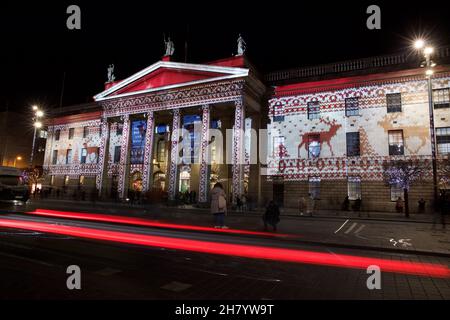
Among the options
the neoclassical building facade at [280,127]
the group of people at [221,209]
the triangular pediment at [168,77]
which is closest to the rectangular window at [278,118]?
the neoclassical building facade at [280,127]

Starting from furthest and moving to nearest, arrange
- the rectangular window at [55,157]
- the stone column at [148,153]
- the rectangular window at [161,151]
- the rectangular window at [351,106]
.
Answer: the rectangular window at [55,157] → the rectangular window at [161,151] → the stone column at [148,153] → the rectangular window at [351,106]

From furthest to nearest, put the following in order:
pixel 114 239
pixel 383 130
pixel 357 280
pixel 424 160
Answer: pixel 383 130 → pixel 424 160 → pixel 114 239 → pixel 357 280

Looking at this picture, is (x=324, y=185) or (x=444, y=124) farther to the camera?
(x=324, y=185)

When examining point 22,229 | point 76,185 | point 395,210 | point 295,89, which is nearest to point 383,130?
point 395,210

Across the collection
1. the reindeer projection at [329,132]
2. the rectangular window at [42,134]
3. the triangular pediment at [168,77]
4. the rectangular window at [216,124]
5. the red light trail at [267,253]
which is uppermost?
the triangular pediment at [168,77]

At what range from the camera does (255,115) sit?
28.7 m

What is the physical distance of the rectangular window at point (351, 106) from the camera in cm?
2497

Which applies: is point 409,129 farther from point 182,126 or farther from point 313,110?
point 182,126

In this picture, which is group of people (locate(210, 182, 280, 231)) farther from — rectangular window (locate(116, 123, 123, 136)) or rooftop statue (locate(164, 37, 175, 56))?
rectangular window (locate(116, 123, 123, 136))

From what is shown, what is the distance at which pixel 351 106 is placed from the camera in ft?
82.5

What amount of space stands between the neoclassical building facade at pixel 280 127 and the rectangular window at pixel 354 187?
8 centimetres

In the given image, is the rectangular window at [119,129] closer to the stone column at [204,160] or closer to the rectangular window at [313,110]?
the stone column at [204,160]

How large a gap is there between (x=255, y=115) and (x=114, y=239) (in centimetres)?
2171
